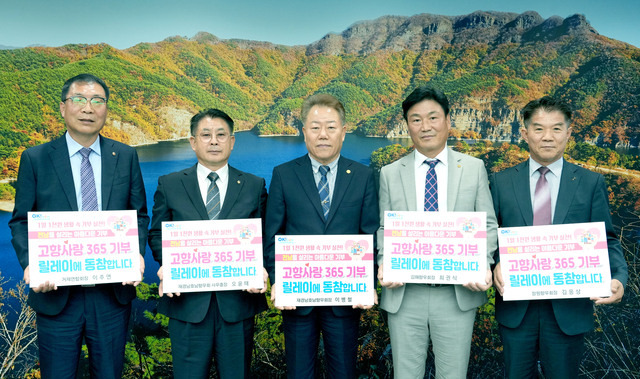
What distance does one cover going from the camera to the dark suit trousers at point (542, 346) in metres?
2.64

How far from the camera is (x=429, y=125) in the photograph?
109 inches

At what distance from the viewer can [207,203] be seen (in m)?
2.82

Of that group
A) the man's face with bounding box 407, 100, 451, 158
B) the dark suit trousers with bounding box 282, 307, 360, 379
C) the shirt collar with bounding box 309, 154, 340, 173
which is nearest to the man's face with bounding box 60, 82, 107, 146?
the shirt collar with bounding box 309, 154, 340, 173

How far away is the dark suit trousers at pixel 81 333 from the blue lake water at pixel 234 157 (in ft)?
6.97

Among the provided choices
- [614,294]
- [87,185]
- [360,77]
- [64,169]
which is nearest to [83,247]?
[87,185]

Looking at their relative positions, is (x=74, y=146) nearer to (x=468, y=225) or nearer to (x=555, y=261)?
(x=468, y=225)

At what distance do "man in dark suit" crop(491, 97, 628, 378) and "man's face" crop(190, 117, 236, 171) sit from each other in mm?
1968

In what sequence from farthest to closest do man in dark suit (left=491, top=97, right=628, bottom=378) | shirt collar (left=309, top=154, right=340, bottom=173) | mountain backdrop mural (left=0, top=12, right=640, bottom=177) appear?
mountain backdrop mural (left=0, top=12, right=640, bottom=177)
shirt collar (left=309, top=154, right=340, bottom=173)
man in dark suit (left=491, top=97, right=628, bottom=378)

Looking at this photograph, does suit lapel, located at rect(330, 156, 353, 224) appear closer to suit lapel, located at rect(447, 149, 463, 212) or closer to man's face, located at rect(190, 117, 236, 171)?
suit lapel, located at rect(447, 149, 463, 212)

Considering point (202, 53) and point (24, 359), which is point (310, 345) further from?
point (202, 53)

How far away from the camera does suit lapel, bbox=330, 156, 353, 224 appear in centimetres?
274

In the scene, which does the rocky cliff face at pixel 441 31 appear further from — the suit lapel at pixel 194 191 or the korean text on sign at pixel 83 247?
the korean text on sign at pixel 83 247

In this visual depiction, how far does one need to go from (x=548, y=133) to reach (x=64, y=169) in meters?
3.26

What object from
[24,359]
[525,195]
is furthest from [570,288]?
[24,359]
